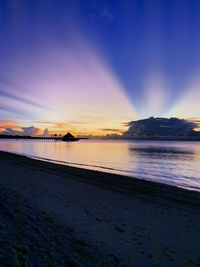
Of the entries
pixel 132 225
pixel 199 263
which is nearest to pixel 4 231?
pixel 132 225

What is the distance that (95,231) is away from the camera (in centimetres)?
519

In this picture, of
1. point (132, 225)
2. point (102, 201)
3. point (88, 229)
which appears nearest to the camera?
point (88, 229)

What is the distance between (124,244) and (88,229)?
1.30 metres

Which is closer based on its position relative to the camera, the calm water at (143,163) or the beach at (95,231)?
the beach at (95,231)

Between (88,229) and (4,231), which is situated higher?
(4,231)

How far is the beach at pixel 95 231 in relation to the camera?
3.89 metres

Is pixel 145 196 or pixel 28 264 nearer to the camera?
pixel 28 264

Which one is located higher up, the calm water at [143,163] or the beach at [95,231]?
the beach at [95,231]

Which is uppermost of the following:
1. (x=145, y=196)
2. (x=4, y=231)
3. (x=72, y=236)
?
(x=4, y=231)

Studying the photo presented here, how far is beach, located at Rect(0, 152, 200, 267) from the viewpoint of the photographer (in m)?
3.89

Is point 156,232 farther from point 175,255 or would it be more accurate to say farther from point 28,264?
point 28,264

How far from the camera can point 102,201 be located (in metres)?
8.30

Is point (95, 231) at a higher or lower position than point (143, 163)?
higher

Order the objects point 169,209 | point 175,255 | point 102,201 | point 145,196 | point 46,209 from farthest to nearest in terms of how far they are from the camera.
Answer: point 145,196
point 102,201
point 169,209
point 46,209
point 175,255
